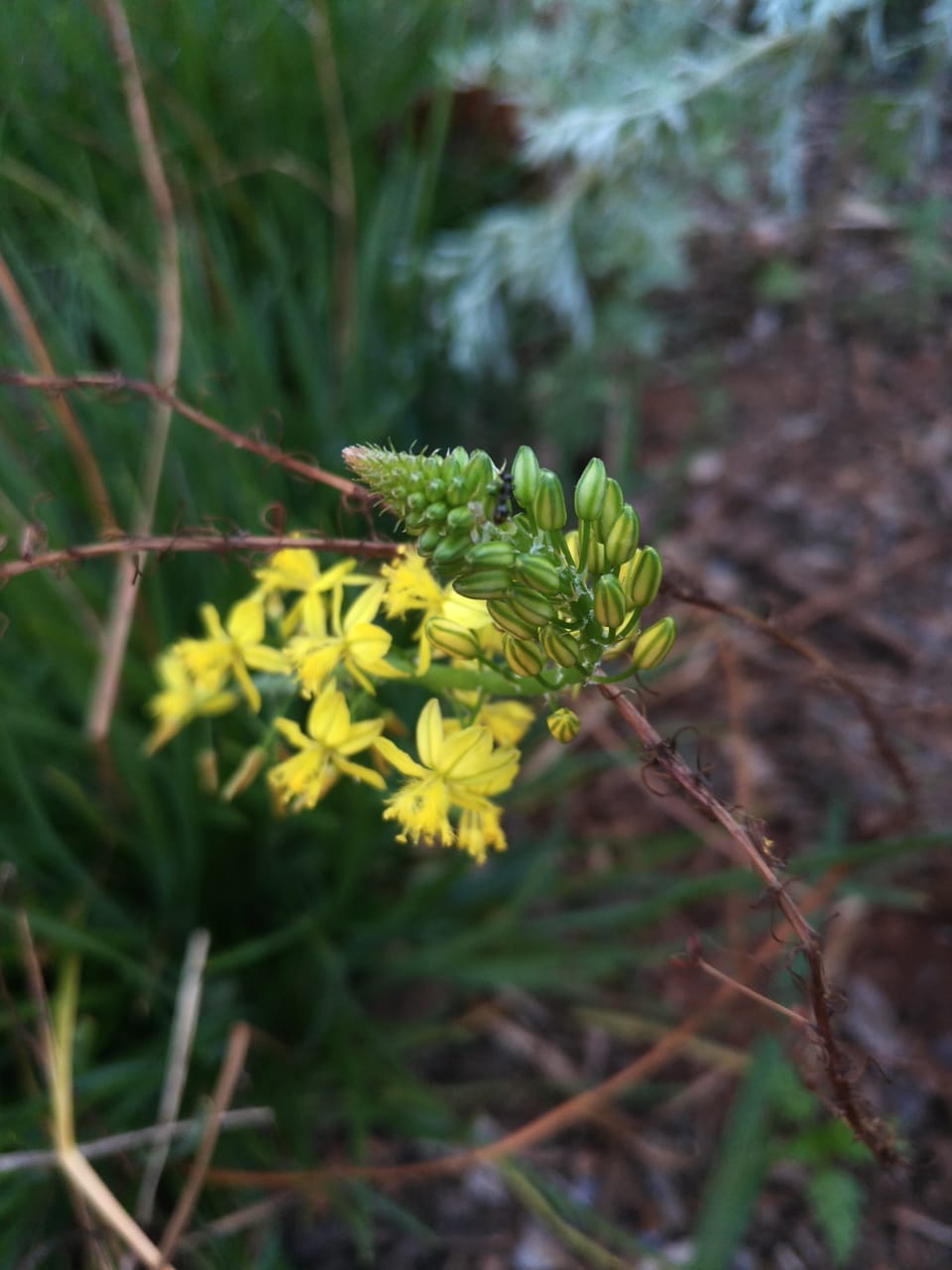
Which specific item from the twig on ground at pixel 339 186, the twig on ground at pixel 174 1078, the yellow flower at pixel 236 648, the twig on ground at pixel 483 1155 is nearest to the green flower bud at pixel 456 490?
the yellow flower at pixel 236 648

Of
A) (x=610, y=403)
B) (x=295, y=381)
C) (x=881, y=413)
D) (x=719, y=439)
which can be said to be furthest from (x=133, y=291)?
(x=881, y=413)

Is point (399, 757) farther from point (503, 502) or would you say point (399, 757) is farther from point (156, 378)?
point (156, 378)

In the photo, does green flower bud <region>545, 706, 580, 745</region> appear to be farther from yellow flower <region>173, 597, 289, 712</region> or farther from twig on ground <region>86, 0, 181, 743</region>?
twig on ground <region>86, 0, 181, 743</region>

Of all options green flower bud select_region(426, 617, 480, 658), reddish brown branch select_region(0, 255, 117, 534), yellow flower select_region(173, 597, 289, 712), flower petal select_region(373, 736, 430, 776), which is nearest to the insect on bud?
green flower bud select_region(426, 617, 480, 658)

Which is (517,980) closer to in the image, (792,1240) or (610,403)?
(792,1240)

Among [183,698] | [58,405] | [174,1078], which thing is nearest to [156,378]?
[58,405]

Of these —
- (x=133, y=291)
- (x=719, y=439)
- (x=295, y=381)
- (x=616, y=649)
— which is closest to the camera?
(x=616, y=649)
